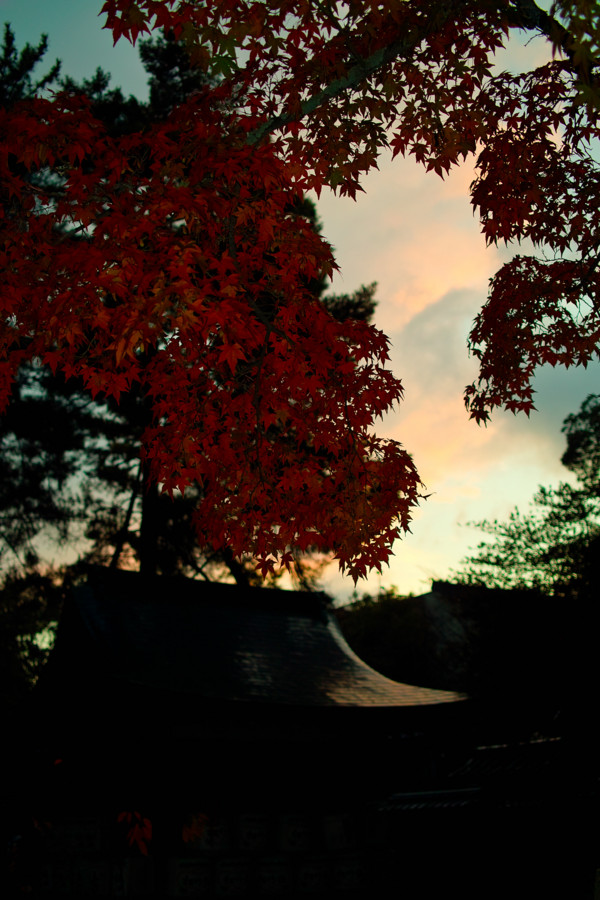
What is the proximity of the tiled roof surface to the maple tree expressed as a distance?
500cm

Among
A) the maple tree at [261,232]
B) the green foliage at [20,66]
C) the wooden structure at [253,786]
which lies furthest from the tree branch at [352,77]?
the green foliage at [20,66]

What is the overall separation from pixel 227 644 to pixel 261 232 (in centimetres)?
873

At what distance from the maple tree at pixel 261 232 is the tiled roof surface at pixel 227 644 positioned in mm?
5004

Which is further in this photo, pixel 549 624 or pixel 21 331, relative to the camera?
pixel 549 624

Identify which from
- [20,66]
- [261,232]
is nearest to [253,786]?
[261,232]

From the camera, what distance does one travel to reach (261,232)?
17.3 ft

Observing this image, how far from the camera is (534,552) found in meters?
16.3

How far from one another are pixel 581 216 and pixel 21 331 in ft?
17.7

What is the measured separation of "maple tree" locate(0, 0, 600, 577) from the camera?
14.8 feet

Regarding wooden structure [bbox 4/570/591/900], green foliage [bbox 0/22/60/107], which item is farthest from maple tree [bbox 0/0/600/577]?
green foliage [bbox 0/22/60/107]

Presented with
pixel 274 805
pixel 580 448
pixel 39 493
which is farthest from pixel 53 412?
pixel 580 448

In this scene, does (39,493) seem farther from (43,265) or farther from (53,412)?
(43,265)

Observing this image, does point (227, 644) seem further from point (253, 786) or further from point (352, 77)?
point (352, 77)

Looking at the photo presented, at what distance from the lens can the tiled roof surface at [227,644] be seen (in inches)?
410
